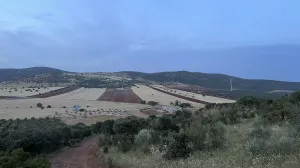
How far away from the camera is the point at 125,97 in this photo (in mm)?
84062

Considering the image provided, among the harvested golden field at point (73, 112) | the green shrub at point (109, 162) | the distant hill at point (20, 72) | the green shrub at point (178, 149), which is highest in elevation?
→ the distant hill at point (20, 72)

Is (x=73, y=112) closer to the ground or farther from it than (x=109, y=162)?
closer to the ground

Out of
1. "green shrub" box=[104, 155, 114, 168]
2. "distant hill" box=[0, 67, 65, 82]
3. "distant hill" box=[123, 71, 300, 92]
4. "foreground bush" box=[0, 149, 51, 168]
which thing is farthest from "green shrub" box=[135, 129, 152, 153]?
"distant hill" box=[0, 67, 65, 82]

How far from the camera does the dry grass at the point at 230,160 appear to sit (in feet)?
36.6

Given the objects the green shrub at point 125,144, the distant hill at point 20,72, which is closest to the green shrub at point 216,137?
the green shrub at point 125,144

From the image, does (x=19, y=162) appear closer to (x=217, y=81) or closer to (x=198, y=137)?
(x=198, y=137)

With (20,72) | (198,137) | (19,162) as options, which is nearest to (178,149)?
(198,137)

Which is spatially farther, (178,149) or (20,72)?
(20,72)

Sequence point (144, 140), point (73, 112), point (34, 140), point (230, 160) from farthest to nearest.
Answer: point (73, 112) < point (34, 140) < point (144, 140) < point (230, 160)

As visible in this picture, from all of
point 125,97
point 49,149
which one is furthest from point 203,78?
point 49,149

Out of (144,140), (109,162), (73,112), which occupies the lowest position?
(73,112)

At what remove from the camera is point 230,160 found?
12.5 metres

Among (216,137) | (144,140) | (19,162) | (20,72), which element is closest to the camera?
(19,162)

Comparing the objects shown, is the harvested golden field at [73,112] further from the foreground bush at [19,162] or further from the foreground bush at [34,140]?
the foreground bush at [19,162]
